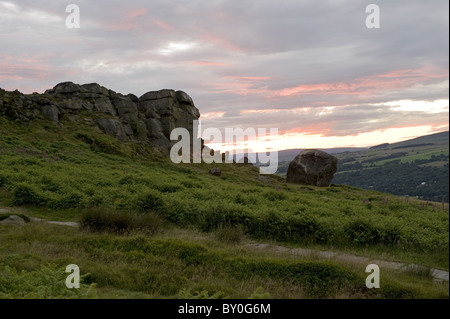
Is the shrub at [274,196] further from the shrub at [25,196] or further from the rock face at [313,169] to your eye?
the rock face at [313,169]

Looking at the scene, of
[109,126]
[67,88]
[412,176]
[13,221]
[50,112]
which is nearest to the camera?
[13,221]

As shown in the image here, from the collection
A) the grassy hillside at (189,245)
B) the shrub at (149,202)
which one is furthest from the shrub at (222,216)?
the shrub at (149,202)

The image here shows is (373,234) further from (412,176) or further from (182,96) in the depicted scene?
(182,96)

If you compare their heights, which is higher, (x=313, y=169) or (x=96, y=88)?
(x=96, y=88)

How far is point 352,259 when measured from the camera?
1123 centimetres

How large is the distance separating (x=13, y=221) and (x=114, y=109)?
51.7 metres

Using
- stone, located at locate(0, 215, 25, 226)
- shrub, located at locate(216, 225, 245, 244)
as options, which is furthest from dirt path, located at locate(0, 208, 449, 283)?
stone, located at locate(0, 215, 25, 226)

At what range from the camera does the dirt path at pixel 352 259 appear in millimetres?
9804

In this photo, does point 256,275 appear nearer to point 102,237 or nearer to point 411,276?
point 411,276

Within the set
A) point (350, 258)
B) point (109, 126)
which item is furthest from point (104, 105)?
point (350, 258)

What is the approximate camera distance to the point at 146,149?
179ft

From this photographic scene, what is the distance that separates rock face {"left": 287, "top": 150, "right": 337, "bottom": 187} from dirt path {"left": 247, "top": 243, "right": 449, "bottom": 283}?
35.8 m

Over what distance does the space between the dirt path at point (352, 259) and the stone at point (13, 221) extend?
9.69m
